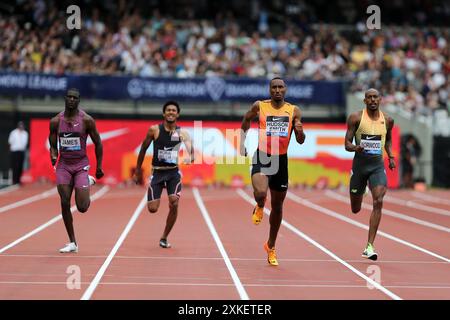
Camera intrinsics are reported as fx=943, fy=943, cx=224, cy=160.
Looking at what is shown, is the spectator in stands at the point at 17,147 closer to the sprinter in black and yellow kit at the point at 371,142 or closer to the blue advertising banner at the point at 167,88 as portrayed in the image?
the blue advertising banner at the point at 167,88

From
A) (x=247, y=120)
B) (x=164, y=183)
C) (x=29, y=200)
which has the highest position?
(x=247, y=120)

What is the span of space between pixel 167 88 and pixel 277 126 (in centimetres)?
2034

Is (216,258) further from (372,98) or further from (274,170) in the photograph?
(372,98)

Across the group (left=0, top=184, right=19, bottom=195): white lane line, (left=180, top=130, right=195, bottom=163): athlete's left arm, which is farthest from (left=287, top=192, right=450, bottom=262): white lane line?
(left=0, top=184, right=19, bottom=195): white lane line

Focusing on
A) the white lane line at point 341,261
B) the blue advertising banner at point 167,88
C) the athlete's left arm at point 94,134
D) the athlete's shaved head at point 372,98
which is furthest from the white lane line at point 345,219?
the athlete's left arm at point 94,134

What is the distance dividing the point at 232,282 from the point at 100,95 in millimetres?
21807

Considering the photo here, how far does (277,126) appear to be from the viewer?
1184 cm

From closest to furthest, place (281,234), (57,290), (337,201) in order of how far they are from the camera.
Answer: (57,290), (281,234), (337,201)

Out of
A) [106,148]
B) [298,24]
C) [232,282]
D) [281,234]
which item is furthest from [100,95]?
[232,282]

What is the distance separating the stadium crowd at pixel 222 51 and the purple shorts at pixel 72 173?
60.6 ft

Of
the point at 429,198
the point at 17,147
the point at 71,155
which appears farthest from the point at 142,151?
the point at 17,147

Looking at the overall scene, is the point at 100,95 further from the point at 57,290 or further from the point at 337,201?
the point at 57,290
